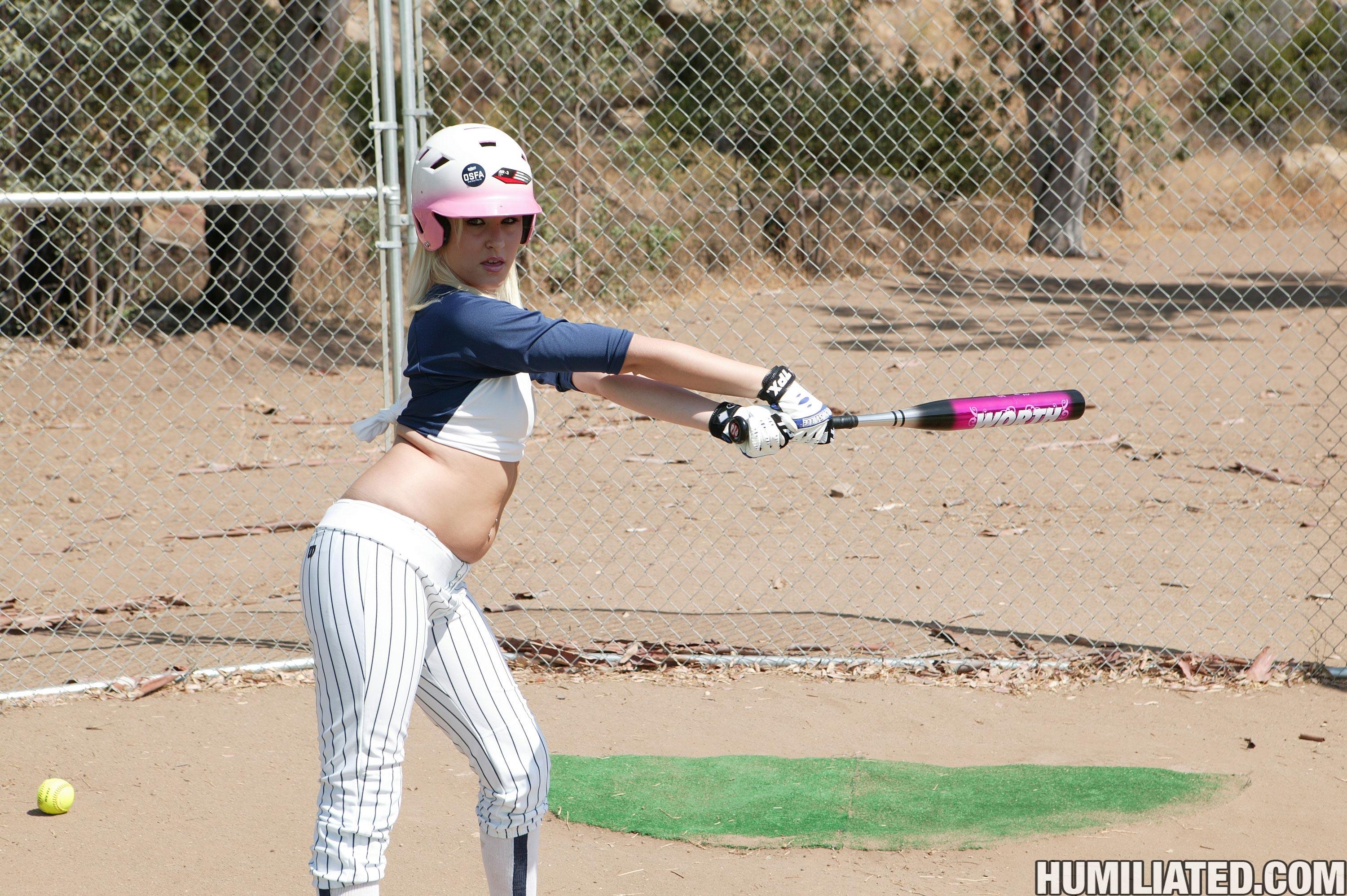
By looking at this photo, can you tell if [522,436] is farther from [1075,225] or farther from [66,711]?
[1075,225]

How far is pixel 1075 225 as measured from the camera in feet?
54.2

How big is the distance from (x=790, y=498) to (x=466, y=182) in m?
5.38

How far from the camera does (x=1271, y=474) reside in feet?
25.9

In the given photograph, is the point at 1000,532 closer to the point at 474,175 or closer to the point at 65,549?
the point at 474,175

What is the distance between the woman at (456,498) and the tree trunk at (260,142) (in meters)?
8.72

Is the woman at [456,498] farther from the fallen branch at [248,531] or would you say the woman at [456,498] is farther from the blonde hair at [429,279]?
the fallen branch at [248,531]

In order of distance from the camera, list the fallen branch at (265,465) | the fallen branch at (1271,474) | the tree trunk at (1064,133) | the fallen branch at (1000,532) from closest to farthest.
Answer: the fallen branch at (1000,532) → the fallen branch at (1271,474) → the fallen branch at (265,465) → the tree trunk at (1064,133)

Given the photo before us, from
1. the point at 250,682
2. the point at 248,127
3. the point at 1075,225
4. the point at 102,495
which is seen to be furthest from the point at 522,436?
the point at 1075,225

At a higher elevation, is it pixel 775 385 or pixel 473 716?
pixel 775 385

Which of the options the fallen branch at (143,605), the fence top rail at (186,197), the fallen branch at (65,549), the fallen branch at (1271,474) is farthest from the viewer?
the fallen branch at (1271,474)

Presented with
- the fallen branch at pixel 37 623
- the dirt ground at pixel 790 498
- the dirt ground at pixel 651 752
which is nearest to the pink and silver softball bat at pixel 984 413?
the dirt ground at pixel 651 752

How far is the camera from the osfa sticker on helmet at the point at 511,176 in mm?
2598

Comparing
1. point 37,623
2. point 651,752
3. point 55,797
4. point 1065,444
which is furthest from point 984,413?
point 1065,444

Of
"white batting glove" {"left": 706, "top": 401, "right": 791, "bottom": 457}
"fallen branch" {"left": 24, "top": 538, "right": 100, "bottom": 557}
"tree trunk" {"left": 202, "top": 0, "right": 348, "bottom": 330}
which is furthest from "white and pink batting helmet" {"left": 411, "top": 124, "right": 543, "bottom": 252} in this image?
"tree trunk" {"left": 202, "top": 0, "right": 348, "bottom": 330}
